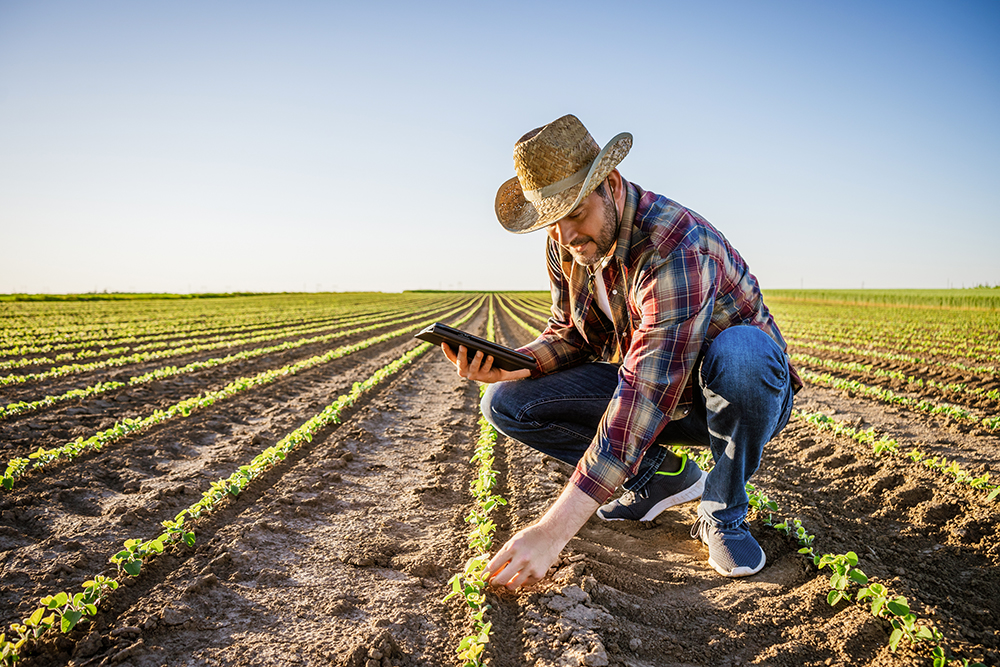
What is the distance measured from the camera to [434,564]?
8.61 ft

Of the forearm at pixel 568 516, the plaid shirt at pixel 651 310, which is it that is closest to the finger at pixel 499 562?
the forearm at pixel 568 516

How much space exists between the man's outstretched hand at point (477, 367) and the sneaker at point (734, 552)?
124cm

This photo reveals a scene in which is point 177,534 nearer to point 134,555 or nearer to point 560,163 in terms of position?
point 134,555

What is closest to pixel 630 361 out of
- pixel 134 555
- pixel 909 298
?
pixel 134 555

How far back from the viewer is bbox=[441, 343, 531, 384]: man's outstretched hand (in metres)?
2.80

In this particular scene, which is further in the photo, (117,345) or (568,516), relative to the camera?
(117,345)

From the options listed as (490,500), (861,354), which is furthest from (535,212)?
(861,354)

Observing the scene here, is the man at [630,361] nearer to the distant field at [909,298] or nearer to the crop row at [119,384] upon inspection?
the crop row at [119,384]

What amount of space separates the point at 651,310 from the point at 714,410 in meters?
0.65

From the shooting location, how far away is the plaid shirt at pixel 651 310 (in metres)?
2.00

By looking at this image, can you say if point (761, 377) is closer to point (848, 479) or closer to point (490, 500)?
point (490, 500)

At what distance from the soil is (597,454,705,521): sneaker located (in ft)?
0.24

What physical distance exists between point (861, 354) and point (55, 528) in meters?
12.4

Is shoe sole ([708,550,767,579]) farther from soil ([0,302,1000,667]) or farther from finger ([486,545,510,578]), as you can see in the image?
finger ([486,545,510,578])
